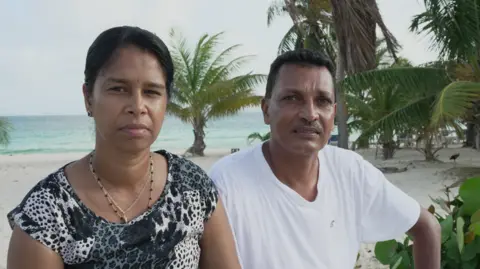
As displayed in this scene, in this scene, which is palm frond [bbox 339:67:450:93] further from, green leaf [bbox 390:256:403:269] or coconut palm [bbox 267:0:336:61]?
green leaf [bbox 390:256:403:269]

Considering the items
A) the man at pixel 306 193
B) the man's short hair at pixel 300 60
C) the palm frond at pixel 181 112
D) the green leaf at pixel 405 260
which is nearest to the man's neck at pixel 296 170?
the man at pixel 306 193

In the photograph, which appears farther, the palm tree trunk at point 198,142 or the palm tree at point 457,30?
the palm tree trunk at point 198,142

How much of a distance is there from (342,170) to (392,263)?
0.46m

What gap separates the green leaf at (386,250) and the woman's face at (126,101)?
117cm

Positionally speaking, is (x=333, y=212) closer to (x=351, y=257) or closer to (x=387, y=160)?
(x=351, y=257)

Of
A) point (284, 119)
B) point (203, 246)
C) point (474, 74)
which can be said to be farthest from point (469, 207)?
point (474, 74)

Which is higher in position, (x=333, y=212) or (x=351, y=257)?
(x=333, y=212)

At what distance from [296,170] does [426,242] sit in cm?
53

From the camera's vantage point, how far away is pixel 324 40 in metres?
17.9

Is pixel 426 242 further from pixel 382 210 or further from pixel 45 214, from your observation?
pixel 45 214

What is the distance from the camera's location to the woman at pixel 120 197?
1239 millimetres

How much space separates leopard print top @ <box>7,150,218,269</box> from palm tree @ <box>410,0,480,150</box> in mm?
9935

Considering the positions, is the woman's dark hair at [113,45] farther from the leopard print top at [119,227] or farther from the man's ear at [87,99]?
the leopard print top at [119,227]

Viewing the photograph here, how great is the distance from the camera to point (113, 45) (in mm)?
1309
